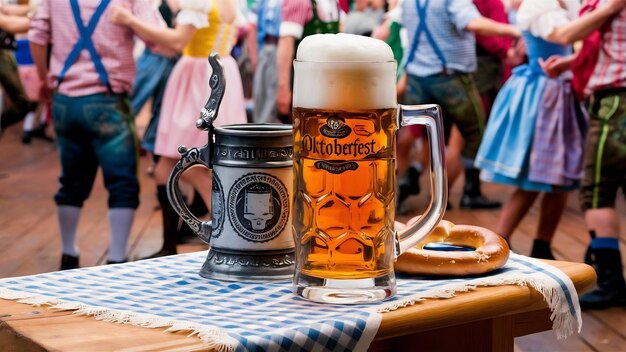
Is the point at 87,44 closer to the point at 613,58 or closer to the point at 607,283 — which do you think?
the point at 613,58

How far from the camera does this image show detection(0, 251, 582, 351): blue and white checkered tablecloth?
115 centimetres

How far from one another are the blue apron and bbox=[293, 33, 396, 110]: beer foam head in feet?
9.66

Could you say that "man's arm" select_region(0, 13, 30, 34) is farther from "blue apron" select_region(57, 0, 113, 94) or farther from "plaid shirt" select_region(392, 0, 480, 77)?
"plaid shirt" select_region(392, 0, 480, 77)

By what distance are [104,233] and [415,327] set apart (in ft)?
14.6

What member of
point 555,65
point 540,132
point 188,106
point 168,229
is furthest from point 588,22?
point 168,229

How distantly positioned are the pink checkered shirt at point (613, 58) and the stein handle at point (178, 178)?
102 inches

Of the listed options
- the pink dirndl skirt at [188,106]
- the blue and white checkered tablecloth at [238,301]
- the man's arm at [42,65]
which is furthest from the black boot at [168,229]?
the blue and white checkered tablecloth at [238,301]

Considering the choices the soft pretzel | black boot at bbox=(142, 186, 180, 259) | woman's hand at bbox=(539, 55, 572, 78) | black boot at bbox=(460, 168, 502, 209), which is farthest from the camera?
black boot at bbox=(460, 168, 502, 209)

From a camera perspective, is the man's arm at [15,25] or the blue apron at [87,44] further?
the man's arm at [15,25]

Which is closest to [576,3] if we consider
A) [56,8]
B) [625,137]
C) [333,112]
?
[625,137]

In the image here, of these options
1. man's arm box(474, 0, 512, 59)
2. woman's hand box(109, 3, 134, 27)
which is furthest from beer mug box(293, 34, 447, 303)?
man's arm box(474, 0, 512, 59)

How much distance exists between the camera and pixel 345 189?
4.08ft

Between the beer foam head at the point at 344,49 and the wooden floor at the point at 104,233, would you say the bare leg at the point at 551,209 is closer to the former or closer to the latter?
the wooden floor at the point at 104,233

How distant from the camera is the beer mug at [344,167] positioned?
4.07 ft
